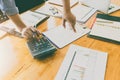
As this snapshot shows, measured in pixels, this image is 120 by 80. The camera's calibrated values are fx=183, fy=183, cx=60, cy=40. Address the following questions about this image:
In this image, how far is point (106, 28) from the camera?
100 centimetres

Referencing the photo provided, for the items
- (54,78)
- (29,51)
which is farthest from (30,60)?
(54,78)

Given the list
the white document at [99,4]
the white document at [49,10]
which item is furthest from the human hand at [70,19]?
the white document at [99,4]

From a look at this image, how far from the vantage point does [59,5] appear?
130 cm

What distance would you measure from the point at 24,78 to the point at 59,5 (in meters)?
0.69

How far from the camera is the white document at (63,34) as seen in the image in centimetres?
94

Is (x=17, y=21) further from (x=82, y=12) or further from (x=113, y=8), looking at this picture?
(x=113, y=8)

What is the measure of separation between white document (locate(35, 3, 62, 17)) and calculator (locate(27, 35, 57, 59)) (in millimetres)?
348

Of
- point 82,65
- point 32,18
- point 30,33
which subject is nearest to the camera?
point 82,65

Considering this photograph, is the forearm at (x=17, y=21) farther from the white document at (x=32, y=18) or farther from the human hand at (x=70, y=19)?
the human hand at (x=70, y=19)

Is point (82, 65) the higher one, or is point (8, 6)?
point (8, 6)

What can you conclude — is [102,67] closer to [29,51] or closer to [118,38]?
[118,38]

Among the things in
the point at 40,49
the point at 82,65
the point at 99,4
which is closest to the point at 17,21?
the point at 40,49

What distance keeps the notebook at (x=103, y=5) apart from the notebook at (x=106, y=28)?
7 cm

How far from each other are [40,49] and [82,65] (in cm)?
20
